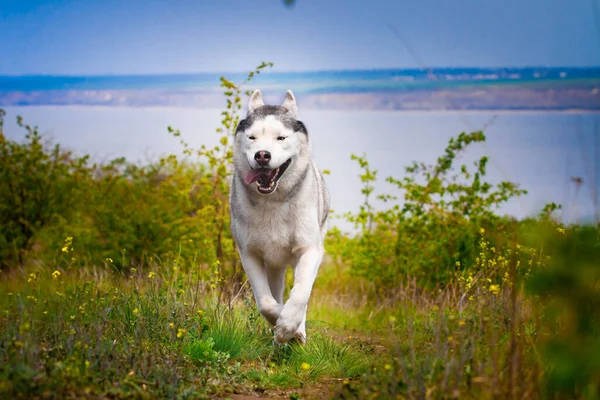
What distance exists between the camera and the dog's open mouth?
232 inches

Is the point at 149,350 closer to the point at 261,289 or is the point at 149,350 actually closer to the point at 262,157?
the point at 261,289

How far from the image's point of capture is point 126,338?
5.48 m

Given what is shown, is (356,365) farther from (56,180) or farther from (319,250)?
(56,180)

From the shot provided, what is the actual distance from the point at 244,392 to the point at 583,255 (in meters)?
3.22

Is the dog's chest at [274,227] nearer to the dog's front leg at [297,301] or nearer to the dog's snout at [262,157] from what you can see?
the dog's front leg at [297,301]

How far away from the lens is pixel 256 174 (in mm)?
5918

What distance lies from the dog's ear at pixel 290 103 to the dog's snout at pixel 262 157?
75cm

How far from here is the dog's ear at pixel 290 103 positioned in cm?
636

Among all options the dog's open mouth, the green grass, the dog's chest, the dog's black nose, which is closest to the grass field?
the green grass

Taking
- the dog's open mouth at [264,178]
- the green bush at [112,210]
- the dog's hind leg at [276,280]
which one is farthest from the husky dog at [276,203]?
the green bush at [112,210]

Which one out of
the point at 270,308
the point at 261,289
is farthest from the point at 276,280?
the point at 270,308

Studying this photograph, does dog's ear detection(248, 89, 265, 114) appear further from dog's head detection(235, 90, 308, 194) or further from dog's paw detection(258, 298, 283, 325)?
dog's paw detection(258, 298, 283, 325)

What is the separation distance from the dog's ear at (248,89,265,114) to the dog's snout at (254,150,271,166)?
761mm

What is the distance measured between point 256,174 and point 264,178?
0.08m
